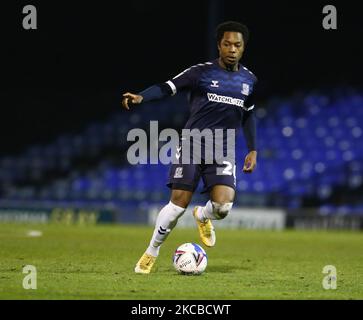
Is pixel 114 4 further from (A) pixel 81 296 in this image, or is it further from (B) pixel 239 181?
(A) pixel 81 296

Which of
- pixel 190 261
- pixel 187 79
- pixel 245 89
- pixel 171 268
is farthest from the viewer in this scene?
pixel 171 268

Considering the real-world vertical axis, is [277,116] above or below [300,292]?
above

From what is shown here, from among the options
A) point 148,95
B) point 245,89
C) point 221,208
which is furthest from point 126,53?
point 148,95

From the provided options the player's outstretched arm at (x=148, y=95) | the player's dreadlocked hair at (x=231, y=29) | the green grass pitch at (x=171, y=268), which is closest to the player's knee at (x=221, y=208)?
the green grass pitch at (x=171, y=268)

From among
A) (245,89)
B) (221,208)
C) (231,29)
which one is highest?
(231,29)

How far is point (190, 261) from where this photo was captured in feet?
30.9

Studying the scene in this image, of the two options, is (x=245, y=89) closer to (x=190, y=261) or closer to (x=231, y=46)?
(x=231, y=46)

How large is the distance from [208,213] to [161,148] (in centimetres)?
1380

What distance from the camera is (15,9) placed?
2827 cm

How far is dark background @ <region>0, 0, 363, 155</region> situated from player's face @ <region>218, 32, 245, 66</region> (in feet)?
59.6

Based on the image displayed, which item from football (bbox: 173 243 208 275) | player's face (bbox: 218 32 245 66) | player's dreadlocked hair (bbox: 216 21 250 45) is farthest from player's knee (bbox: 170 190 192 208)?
player's dreadlocked hair (bbox: 216 21 250 45)

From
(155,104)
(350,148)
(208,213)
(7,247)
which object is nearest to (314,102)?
(350,148)

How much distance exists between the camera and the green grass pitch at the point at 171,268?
25.6 feet

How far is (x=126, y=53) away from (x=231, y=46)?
21.4 metres
